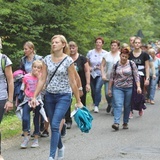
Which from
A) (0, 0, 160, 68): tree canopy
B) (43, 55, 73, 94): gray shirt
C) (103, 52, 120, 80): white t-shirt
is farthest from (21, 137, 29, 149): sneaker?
(0, 0, 160, 68): tree canopy

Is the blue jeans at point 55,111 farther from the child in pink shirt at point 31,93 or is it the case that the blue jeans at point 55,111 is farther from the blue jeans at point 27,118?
the child in pink shirt at point 31,93

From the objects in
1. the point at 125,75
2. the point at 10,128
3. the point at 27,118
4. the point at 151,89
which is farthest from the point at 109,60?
the point at 27,118

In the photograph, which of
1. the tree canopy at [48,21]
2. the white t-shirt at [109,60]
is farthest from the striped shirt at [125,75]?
the tree canopy at [48,21]

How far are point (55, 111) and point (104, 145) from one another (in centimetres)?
196

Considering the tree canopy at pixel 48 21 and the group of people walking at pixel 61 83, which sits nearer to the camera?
the group of people walking at pixel 61 83

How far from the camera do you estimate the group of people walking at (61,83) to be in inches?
277

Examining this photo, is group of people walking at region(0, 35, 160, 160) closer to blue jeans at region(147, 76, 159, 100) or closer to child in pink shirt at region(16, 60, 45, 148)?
child in pink shirt at region(16, 60, 45, 148)

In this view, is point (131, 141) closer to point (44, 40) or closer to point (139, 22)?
point (44, 40)

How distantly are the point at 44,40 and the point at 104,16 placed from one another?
3.31m

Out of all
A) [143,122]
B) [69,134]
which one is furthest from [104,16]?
[69,134]

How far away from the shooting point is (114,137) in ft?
31.2

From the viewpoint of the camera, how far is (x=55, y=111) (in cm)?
704

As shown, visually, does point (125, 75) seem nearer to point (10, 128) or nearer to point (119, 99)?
point (119, 99)

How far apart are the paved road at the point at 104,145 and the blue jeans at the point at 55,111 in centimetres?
68
